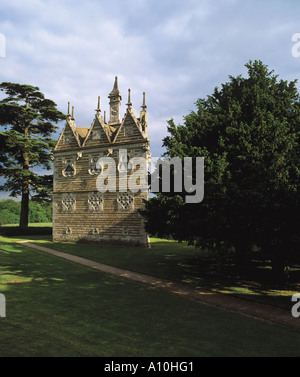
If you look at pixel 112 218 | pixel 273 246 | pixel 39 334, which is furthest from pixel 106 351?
pixel 112 218

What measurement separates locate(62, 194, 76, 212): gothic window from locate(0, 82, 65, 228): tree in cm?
671

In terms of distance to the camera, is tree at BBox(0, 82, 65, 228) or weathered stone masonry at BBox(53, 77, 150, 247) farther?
tree at BBox(0, 82, 65, 228)

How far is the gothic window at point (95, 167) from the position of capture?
2842 centimetres

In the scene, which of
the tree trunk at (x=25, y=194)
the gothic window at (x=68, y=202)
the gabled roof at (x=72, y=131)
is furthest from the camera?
the tree trunk at (x=25, y=194)

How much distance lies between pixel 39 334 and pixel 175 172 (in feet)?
28.9

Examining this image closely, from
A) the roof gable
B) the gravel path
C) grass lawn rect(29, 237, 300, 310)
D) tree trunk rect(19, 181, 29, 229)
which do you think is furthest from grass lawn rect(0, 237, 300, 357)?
tree trunk rect(19, 181, 29, 229)

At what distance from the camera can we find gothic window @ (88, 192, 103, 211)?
92.0 feet

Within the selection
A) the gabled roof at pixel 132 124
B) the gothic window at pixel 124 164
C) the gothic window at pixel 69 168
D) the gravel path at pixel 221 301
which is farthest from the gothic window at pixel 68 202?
the gravel path at pixel 221 301

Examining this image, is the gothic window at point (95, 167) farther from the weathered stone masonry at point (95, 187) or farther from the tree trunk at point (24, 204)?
the tree trunk at point (24, 204)

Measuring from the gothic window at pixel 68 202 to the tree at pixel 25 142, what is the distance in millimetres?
6709

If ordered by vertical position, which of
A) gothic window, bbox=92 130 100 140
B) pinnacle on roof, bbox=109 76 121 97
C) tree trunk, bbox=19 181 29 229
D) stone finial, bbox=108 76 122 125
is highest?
pinnacle on roof, bbox=109 76 121 97

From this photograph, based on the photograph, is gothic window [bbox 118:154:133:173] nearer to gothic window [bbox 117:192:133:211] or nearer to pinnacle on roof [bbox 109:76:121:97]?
gothic window [bbox 117:192:133:211]

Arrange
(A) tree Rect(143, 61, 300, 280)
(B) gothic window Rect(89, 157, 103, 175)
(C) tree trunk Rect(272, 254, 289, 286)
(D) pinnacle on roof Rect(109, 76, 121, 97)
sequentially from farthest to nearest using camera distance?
(D) pinnacle on roof Rect(109, 76, 121, 97) → (B) gothic window Rect(89, 157, 103, 175) → (C) tree trunk Rect(272, 254, 289, 286) → (A) tree Rect(143, 61, 300, 280)

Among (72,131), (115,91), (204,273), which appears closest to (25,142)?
(72,131)
